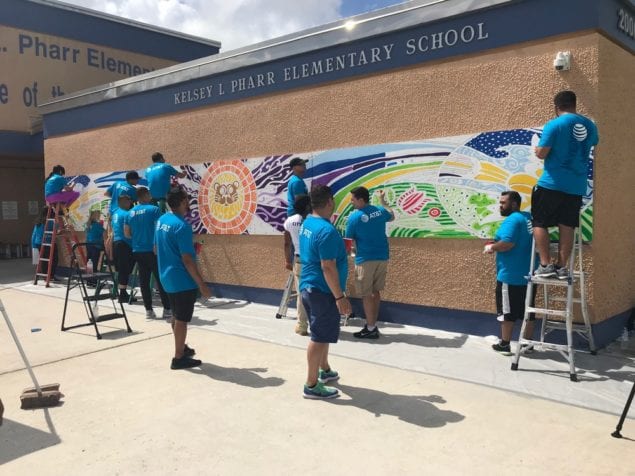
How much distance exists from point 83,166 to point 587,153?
10.7 m

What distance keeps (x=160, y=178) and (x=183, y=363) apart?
4.53m

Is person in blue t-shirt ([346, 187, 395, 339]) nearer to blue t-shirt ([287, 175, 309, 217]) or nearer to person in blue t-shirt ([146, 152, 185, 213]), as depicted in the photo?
blue t-shirt ([287, 175, 309, 217])

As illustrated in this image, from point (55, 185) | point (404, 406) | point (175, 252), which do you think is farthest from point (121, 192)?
point (404, 406)

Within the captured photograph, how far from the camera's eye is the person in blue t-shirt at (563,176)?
494cm

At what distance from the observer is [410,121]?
6.82 meters

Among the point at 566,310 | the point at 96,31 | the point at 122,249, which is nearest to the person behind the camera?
the point at 566,310

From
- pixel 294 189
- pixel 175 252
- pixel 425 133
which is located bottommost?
pixel 175 252

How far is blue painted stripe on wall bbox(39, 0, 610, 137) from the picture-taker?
564 centimetres

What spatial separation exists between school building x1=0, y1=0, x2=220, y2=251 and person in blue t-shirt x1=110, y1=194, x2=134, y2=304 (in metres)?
7.89

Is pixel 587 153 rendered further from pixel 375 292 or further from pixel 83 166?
pixel 83 166

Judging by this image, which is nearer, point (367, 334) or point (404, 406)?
point (404, 406)

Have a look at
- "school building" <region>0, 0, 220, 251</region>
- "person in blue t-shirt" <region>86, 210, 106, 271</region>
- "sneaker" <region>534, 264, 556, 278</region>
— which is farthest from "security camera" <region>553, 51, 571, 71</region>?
"school building" <region>0, 0, 220, 251</region>

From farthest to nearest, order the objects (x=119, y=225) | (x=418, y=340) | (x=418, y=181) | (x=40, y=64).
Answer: (x=40, y=64)
(x=119, y=225)
(x=418, y=181)
(x=418, y=340)

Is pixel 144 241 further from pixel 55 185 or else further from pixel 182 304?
pixel 55 185
